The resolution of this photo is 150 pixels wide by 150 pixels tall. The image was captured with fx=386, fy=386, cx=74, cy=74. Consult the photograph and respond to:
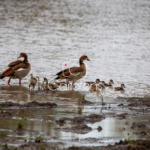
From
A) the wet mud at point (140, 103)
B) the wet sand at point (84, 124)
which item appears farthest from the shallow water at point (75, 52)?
the wet mud at point (140, 103)

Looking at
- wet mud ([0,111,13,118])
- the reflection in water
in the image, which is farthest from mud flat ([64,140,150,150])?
wet mud ([0,111,13,118])

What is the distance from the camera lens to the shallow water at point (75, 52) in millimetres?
9106

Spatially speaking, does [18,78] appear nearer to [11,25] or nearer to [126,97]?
[126,97]

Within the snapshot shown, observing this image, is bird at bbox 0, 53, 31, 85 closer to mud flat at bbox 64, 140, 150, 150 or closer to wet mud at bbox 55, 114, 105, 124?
wet mud at bbox 55, 114, 105, 124

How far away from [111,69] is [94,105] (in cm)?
674

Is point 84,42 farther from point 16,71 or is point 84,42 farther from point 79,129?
point 79,129

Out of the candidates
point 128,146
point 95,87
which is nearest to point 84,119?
point 128,146

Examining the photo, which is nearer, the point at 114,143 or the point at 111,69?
the point at 114,143

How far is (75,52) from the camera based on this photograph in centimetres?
2019

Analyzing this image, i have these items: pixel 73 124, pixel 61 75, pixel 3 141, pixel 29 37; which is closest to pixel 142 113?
pixel 73 124

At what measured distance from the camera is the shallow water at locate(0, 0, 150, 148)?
9.11 metres

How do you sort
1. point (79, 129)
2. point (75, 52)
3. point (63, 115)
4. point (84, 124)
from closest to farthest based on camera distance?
point (79, 129) → point (84, 124) → point (63, 115) → point (75, 52)

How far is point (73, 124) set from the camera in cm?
819

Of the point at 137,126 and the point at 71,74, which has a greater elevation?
the point at 71,74
